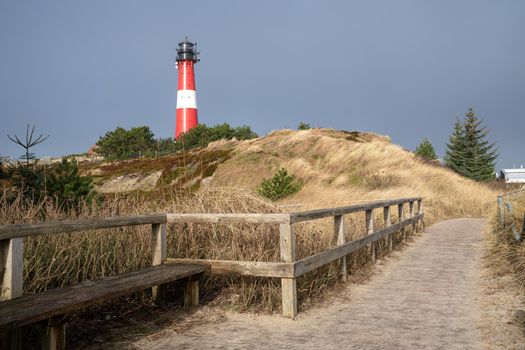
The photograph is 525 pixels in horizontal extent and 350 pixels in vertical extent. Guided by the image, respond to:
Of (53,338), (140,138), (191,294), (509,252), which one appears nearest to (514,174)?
(140,138)

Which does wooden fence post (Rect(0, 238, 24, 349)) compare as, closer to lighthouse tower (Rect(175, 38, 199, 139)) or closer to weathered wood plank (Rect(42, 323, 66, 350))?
weathered wood plank (Rect(42, 323, 66, 350))

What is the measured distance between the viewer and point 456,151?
187 feet

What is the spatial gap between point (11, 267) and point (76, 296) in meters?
0.55

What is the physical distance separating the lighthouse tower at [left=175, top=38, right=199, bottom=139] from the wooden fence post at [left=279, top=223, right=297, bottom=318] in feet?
177

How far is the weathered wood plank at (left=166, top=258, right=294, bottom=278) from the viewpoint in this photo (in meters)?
5.79

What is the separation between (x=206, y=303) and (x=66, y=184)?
7.63m

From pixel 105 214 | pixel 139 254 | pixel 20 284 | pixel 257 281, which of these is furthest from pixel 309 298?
pixel 20 284

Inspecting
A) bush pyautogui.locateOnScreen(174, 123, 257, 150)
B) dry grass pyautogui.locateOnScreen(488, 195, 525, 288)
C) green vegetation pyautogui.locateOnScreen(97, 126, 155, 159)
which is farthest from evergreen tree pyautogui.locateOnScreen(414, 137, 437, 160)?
dry grass pyautogui.locateOnScreen(488, 195, 525, 288)

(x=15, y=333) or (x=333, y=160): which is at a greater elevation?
(x=333, y=160)

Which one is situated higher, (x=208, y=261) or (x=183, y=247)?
(x=183, y=247)

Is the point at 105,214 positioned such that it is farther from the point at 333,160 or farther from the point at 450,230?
the point at 333,160

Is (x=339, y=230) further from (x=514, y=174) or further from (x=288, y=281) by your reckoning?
(x=514, y=174)

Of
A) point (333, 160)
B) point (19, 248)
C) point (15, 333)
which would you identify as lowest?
point (15, 333)

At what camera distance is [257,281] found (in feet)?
21.2
